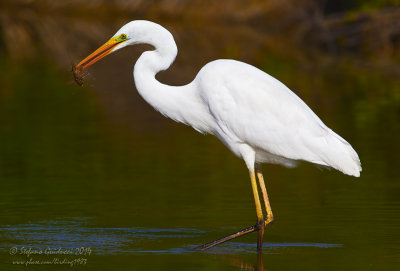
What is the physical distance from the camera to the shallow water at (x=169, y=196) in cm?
638

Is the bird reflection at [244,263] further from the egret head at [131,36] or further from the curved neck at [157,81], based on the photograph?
the egret head at [131,36]

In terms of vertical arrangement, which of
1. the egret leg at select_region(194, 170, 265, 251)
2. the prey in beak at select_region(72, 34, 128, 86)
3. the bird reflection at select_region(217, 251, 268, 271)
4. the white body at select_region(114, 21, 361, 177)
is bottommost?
the bird reflection at select_region(217, 251, 268, 271)

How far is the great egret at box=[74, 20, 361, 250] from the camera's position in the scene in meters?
6.58

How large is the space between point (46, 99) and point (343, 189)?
7.85 m

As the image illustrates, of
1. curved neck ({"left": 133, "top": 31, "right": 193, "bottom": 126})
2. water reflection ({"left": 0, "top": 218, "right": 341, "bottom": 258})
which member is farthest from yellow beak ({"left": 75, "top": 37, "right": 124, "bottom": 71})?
water reflection ({"left": 0, "top": 218, "right": 341, "bottom": 258})

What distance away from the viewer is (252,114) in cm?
665

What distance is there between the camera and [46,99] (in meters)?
15.3

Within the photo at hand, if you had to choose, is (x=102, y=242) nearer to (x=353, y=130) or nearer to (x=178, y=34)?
(x=353, y=130)

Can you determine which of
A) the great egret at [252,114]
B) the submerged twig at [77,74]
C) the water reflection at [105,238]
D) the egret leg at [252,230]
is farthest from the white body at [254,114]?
the water reflection at [105,238]

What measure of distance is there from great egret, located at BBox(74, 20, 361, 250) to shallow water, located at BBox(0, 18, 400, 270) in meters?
0.45

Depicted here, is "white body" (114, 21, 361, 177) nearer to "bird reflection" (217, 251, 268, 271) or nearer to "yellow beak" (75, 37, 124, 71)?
"yellow beak" (75, 37, 124, 71)

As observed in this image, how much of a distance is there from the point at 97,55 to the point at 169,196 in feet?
6.25

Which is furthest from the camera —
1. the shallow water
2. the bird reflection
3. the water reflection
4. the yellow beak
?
the yellow beak

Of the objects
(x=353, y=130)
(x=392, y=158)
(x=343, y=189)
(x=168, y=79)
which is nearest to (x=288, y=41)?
(x=168, y=79)
